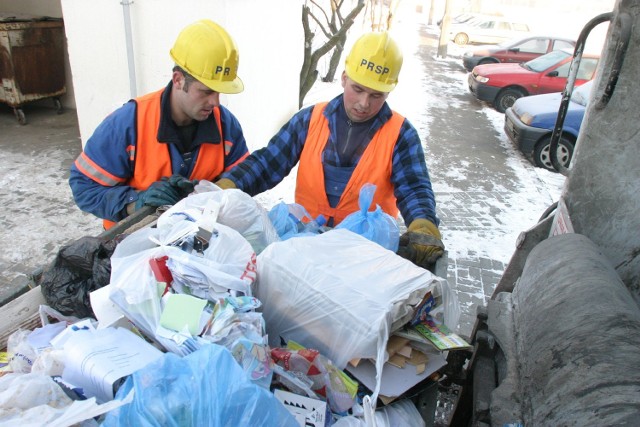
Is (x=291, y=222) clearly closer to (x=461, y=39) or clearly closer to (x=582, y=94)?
(x=582, y=94)

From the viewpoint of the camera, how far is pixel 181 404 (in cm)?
100

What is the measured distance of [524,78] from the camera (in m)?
11.8

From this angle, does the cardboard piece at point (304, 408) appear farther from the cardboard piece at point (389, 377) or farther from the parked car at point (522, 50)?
the parked car at point (522, 50)

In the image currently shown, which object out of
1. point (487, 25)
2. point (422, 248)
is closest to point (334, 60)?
point (422, 248)

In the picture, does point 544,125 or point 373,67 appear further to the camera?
point 544,125

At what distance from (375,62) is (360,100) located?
0.66 feet

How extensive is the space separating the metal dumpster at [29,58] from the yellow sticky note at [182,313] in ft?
27.3

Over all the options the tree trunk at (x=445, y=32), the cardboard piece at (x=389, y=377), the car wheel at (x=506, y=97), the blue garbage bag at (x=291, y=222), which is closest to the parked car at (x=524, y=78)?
the car wheel at (x=506, y=97)

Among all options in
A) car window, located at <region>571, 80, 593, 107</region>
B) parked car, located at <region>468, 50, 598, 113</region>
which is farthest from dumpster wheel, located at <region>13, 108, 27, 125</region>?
parked car, located at <region>468, 50, 598, 113</region>

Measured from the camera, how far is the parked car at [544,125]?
8.15 metres

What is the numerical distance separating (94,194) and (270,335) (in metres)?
1.33

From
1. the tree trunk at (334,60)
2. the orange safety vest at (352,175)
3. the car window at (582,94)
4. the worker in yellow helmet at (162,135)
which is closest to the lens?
→ the worker in yellow helmet at (162,135)

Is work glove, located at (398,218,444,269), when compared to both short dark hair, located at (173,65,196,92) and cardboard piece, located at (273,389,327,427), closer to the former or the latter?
cardboard piece, located at (273,389,327,427)

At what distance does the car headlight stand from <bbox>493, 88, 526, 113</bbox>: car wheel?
3.55 m
